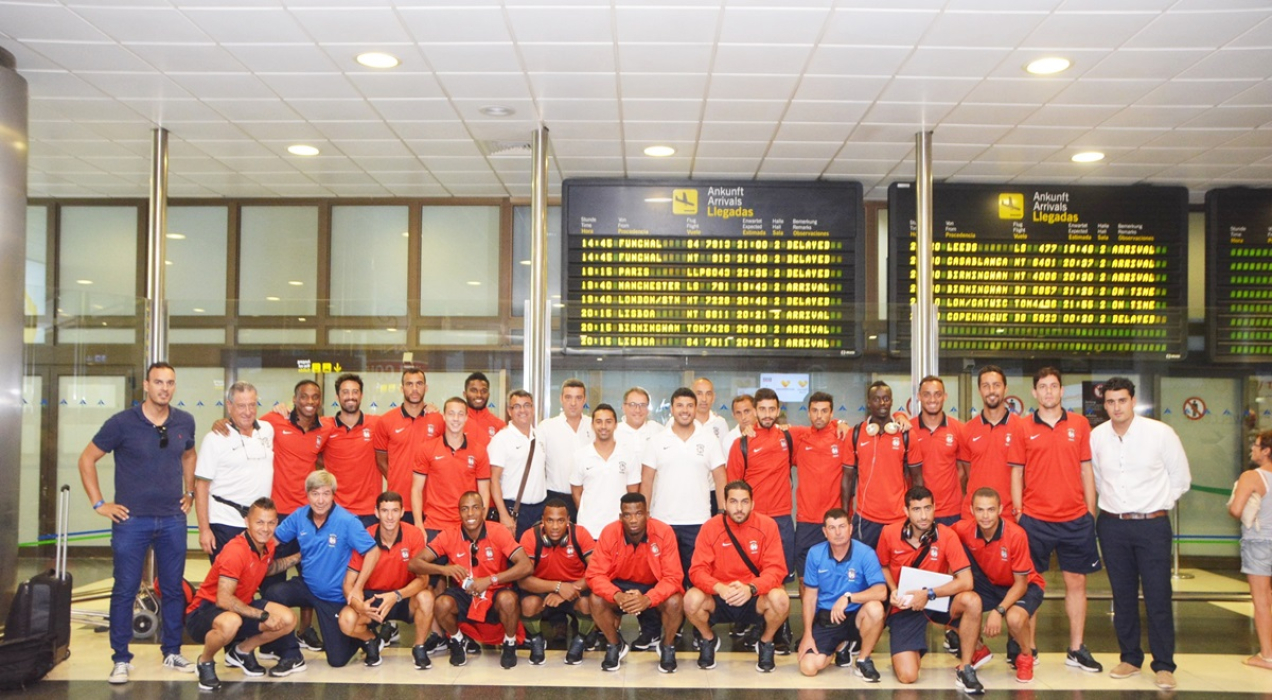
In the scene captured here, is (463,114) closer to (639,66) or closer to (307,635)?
(639,66)

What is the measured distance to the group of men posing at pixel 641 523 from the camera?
588 cm

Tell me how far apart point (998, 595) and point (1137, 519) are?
0.93m

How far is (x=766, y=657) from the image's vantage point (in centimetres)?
596

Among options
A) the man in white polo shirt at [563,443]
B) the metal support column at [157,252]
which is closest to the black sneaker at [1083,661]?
the man in white polo shirt at [563,443]

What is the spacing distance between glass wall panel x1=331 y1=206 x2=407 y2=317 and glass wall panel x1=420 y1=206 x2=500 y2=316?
24 centimetres

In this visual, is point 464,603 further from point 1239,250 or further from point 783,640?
point 1239,250

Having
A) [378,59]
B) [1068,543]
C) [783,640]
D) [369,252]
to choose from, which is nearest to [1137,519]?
[1068,543]

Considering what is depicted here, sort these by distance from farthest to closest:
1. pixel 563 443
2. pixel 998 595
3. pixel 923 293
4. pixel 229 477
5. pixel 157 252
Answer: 1. pixel 923 293
2. pixel 157 252
3. pixel 563 443
4. pixel 229 477
5. pixel 998 595

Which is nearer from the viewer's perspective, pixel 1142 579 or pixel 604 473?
pixel 1142 579

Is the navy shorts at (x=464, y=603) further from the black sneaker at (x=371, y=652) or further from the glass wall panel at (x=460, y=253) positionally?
the glass wall panel at (x=460, y=253)

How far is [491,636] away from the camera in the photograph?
633 centimetres

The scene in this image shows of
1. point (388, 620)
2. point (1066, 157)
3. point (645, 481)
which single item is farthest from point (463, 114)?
point (1066, 157)

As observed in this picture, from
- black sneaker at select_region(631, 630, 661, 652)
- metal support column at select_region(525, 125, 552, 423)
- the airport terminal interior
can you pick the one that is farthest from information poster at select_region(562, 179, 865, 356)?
black sneaker at select_region(631, 630, 661, 652)

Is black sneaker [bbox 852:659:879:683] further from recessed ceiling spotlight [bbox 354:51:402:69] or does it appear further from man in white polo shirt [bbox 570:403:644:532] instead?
recessed ceiling spotlight [bbox 354:51:402:69]
